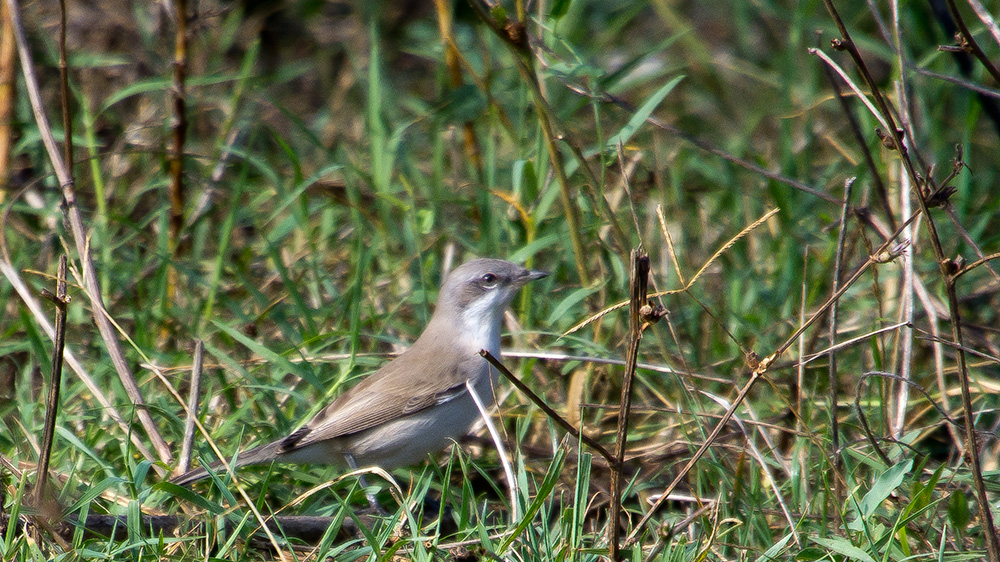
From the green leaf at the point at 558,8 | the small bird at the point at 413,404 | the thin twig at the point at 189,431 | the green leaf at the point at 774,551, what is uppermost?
the green leaf at the point at 558,8

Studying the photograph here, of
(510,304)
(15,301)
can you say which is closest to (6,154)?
(15,301)

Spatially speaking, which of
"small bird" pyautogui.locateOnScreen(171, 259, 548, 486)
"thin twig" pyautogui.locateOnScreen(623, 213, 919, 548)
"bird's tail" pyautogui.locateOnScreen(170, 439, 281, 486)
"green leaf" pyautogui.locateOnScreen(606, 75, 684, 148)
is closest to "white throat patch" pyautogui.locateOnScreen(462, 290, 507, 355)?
"small bird" pyautogui.locateOnScreen(171, 259, 548, 486)

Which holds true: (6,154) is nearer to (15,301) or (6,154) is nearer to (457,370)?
(15,301)

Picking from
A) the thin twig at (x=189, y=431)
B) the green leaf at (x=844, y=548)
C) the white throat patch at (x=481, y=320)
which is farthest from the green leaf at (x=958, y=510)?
the thin twig at (x=189, y=431)

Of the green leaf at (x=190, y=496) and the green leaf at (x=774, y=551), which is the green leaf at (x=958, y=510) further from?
the green leaf at (x=190, y=496)

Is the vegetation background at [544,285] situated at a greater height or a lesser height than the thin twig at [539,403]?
lesser

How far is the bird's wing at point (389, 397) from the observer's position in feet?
14.3

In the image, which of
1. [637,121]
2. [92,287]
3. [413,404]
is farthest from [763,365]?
[92,287]

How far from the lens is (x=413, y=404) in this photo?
14.7 ft

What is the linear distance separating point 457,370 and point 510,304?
79 cm

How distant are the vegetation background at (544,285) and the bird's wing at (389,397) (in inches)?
6.2

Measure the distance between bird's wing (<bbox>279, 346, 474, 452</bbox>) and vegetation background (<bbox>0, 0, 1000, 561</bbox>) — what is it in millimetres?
158

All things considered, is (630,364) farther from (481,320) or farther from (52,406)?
(481,320)

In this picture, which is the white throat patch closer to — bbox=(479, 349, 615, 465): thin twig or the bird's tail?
the bird's tail
